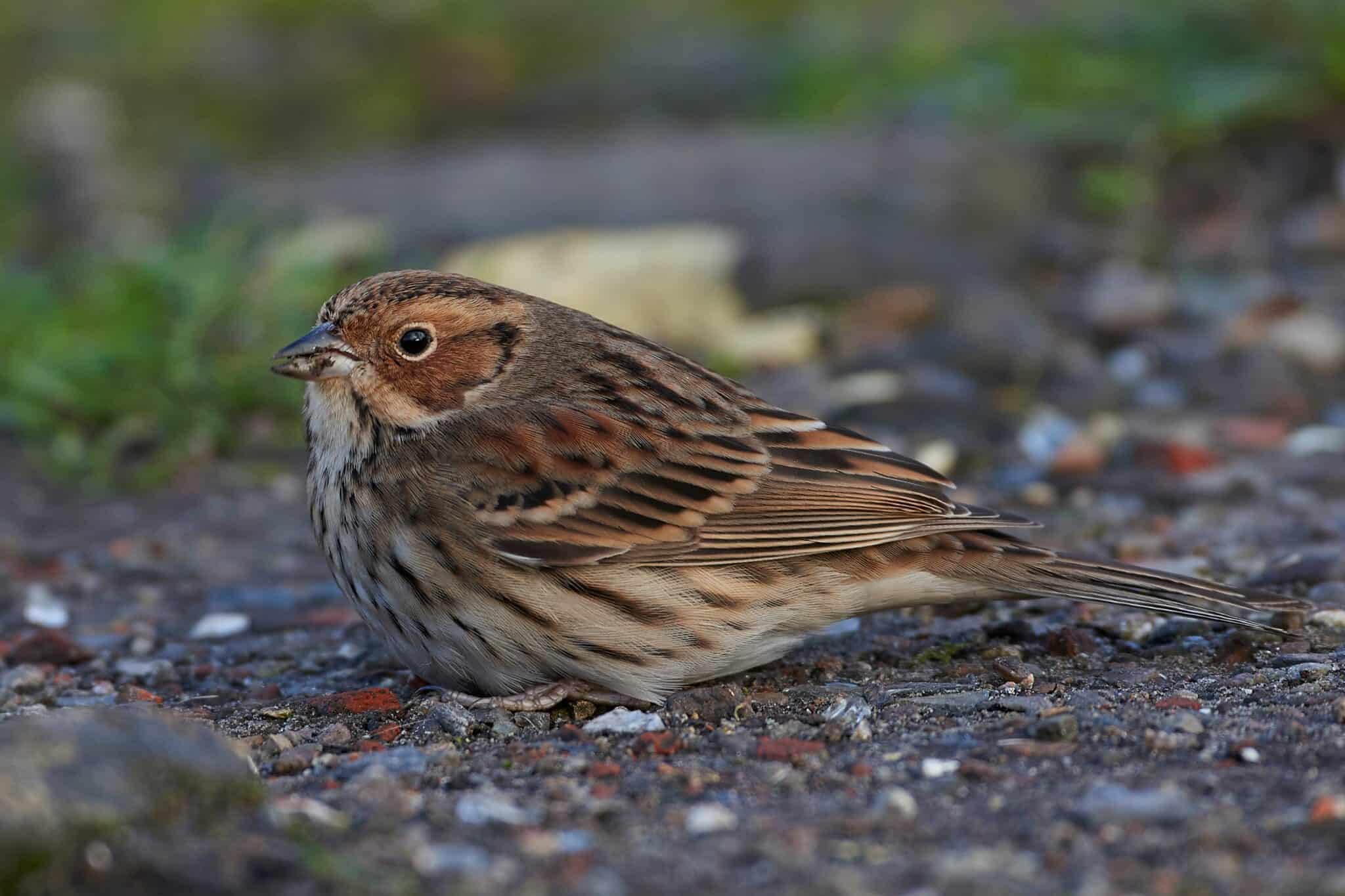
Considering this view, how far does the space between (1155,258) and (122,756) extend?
7541 mm

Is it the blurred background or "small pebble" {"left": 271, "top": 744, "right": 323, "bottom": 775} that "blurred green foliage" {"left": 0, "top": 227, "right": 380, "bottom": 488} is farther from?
"small pebble" {"left": 271, "top": 744, "right": 323, "bottom": 775}

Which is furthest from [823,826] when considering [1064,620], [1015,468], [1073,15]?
[1073,15]

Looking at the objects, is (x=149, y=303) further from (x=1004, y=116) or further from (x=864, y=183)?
(x=1004, y=116)

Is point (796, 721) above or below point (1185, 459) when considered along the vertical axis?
below

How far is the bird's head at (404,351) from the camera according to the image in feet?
16.4

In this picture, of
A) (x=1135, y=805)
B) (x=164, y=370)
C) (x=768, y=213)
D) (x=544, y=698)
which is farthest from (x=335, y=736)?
(x=768, y=213)

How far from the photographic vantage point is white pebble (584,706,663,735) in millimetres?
4328

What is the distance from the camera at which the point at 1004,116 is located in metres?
11.1

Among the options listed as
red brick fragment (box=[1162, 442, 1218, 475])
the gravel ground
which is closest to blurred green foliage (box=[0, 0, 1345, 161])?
the gravel ground

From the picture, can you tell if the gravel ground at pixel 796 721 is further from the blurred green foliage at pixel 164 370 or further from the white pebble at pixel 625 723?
the blurred green foliage at pixel 164 370

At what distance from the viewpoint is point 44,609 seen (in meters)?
6.18

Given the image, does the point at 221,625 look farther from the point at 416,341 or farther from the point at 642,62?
the point at 642,62

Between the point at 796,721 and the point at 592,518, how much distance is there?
33.6 inches

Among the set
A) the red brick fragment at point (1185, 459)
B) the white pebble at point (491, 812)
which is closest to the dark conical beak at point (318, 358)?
the white pebble at point (491, 812)
